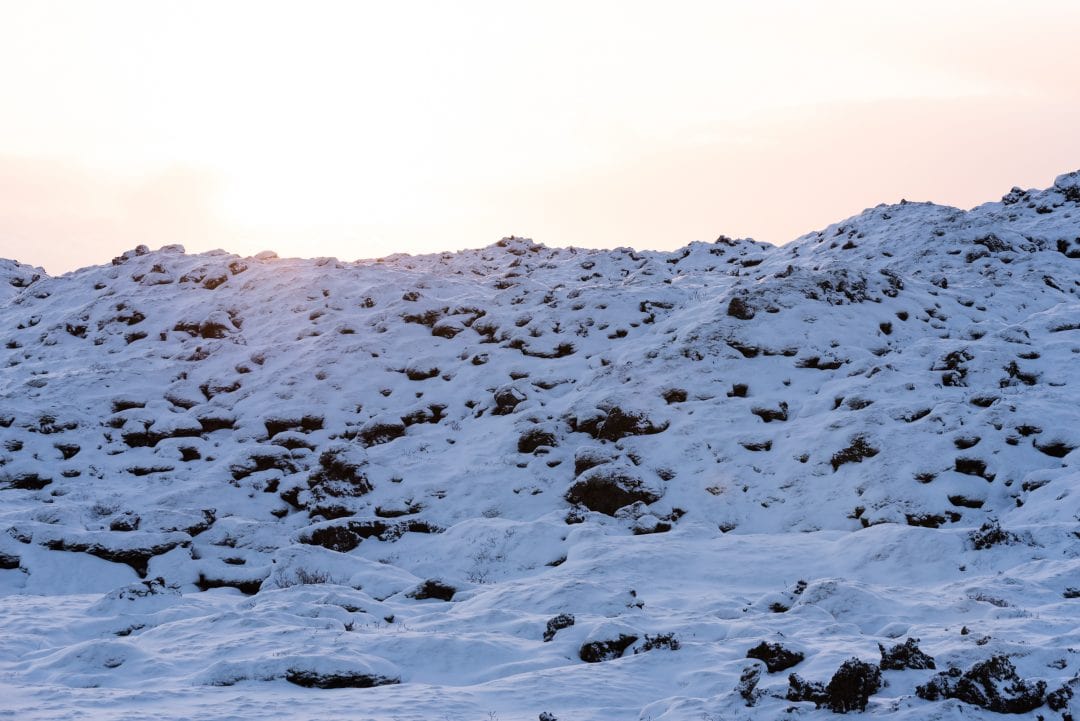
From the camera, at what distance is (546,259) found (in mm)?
55000

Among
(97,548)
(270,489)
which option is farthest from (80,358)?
A: (97,548)

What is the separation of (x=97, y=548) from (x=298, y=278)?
24.8m

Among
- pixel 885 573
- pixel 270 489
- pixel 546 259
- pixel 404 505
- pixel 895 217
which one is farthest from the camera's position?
pixel 546 259

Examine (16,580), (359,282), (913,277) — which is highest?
(359,282)

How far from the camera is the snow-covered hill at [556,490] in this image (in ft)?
38.7

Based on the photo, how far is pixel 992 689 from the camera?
9625 mm

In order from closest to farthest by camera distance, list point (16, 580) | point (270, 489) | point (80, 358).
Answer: point (16, 580), point (270, 489), point (80, 358)

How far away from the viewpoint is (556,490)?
2389 cm

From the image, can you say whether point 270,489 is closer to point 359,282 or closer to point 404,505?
point 404,505

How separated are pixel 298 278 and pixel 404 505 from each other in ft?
76.1

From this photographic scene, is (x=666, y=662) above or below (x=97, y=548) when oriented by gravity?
below

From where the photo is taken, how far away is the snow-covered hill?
38.7 ft

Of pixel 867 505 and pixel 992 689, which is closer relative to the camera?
pixel 992 689

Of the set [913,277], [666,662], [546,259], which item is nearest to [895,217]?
[913,277]
